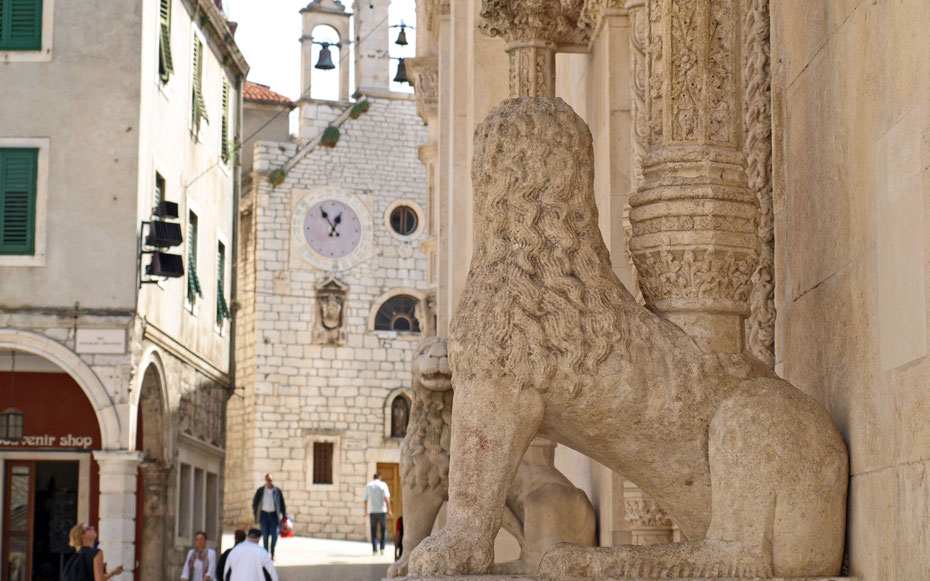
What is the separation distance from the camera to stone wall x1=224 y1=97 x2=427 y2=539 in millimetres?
39125

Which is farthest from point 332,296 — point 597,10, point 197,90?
point 597,10

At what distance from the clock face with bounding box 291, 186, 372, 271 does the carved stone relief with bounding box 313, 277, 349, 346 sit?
2.07ft

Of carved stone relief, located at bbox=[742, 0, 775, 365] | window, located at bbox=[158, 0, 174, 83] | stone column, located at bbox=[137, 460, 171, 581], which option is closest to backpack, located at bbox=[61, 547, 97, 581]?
stone column, located at bbox=[137, 460, 171, 581]

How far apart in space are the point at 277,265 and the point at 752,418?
125 feet

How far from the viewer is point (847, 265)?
12.0 feet

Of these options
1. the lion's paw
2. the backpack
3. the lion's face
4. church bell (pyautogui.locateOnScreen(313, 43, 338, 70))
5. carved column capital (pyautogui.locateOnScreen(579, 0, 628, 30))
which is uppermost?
church bell (pyautogui.locateOnScreen(313, 43, 338, 70))

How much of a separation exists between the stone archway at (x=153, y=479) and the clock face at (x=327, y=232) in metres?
17.8

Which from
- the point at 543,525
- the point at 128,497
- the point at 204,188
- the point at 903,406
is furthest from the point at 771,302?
the point at 204,188

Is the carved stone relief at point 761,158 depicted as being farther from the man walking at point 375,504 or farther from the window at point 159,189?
the man walking at point 375,504

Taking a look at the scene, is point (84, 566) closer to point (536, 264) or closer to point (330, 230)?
point (536, 264)

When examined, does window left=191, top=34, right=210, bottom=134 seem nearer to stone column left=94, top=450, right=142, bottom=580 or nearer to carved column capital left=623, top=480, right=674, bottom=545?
stone column left=94, top=450, right=142, bottom=580

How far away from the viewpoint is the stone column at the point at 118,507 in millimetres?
21141

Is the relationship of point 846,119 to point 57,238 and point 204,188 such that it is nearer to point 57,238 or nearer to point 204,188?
point 57,238

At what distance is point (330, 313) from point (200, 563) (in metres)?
22.0
